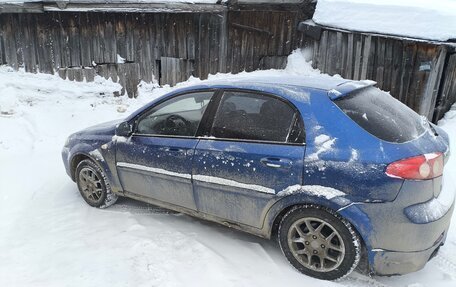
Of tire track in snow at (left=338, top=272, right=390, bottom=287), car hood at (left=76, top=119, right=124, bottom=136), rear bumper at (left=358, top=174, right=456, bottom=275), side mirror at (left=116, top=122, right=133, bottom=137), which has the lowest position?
tire track in snow at (left=338, top=272, right=390, bottom=287)

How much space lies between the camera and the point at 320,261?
11.3ft

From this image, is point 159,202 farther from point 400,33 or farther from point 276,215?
point 400,33

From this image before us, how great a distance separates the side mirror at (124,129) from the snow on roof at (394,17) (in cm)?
616

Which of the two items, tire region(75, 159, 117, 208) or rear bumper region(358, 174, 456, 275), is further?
tire region(75, 159, 117, 208)

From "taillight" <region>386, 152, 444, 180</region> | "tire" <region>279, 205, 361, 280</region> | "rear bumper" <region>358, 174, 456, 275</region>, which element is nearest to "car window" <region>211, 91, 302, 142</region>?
"tire" <region>279, 205, 361, 280</region>

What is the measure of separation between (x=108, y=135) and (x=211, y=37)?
660cm

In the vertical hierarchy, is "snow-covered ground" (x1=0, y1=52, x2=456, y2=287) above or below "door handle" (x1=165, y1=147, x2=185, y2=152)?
below

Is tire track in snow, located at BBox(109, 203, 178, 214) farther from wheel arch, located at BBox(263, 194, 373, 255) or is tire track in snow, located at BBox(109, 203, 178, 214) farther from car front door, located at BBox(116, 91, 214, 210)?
wheel arch, located at BBox(263, 194, 373, 255)

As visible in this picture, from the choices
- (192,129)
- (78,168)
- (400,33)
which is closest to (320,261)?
(192,129)

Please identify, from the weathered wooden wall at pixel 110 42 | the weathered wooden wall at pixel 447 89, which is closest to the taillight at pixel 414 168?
the weathered wooden wall at pixel 447 89

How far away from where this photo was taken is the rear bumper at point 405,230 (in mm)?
3053

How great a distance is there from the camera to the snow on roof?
7.67 metres

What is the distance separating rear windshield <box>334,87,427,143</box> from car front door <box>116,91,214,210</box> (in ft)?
4.70

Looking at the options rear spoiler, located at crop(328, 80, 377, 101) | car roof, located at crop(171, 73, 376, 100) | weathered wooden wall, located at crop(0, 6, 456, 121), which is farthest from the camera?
weathered wooden wall, located at crop(0, 6, 456, 121)
